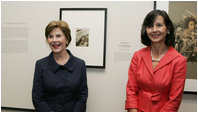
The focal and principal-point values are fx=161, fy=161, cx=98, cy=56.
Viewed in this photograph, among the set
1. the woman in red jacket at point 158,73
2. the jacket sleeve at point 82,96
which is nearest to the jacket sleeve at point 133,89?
the woman in red jacket at point 158,73

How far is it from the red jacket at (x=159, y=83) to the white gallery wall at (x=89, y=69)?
40 cm

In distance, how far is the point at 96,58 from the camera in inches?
62.1

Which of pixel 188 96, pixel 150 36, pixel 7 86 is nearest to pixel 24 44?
pixel 7 86

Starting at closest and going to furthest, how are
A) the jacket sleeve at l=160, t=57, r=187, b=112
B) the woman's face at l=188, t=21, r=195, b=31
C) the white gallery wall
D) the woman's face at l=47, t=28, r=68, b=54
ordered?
the jacket sleeve at l=160, t=57, r=187, b=112
the woman's face at l=47, t=28, r=68, b=54
the woman's face at l=188, t=21, r=195, b=31
the white gallery wall

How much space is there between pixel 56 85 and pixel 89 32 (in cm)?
62

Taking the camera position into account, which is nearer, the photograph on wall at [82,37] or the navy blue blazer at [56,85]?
the navy blue blazer at [56,85]

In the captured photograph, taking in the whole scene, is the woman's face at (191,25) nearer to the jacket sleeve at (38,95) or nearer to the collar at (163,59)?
the collar at (163,59)

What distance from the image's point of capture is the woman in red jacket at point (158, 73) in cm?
109

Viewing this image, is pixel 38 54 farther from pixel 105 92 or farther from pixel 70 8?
pixel 105 92

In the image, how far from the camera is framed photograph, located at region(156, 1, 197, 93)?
144 cm

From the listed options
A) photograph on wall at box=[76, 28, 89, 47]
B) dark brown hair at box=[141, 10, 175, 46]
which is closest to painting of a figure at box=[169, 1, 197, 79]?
dark brown hair at box=[141, 10, 175, 46]

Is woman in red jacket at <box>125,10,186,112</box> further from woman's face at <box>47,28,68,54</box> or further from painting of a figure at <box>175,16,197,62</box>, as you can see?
woman's face at <box>47,28,68,54</box>

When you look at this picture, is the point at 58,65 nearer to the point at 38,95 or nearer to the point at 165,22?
the point at 38,95

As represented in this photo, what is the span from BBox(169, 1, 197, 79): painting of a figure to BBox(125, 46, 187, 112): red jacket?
1.25ft
